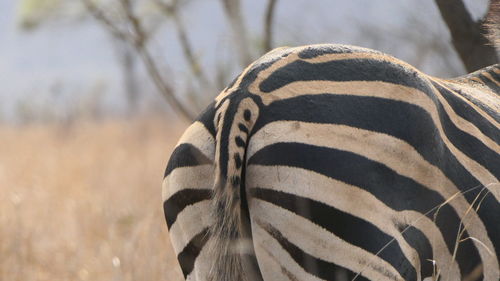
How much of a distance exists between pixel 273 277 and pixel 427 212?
1.54 feet

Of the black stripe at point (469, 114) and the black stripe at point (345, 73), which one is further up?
the black stripe at point (345, 73)

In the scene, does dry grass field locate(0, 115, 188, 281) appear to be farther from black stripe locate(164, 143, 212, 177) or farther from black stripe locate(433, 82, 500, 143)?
black stripe locate(433, 82, 500, 143)

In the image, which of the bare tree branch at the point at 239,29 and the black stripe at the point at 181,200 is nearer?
the black stripe at the point at 181,200

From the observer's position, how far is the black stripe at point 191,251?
235 centimetres

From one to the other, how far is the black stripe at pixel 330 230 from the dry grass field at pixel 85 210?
2154mm

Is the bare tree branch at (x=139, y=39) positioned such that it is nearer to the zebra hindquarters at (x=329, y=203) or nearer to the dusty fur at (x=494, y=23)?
the dusty fur at (x=494, y=23)

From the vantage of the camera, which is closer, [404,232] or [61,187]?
[404,232]

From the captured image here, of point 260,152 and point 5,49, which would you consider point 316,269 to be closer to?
point 260,152

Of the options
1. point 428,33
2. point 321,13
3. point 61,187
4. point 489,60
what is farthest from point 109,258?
point 321,13

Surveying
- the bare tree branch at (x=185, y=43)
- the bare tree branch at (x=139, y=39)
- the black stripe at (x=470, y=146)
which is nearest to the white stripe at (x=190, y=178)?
the black stripe at (x=470, y=146)

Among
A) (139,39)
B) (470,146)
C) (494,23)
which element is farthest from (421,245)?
(139,39)

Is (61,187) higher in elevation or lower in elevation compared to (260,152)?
lower

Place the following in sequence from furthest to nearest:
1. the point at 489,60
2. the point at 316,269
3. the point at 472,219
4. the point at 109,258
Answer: the point at 109,258
the point at 489,60
the point at 472,219
the point at 316,269

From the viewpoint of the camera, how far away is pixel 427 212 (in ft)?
7.26
